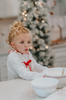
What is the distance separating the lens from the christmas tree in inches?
113

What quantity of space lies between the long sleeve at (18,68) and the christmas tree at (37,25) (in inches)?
63.8

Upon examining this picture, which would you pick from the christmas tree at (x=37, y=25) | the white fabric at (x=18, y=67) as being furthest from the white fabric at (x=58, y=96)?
the christmas tree at (x=37, y=25)

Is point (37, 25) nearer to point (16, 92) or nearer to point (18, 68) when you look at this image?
point (18, 68)

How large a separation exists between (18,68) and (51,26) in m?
3.39

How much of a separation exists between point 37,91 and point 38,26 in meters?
2.25

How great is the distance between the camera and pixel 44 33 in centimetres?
299

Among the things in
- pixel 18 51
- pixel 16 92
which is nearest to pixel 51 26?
pixel 18 51

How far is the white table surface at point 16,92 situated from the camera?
798 mm

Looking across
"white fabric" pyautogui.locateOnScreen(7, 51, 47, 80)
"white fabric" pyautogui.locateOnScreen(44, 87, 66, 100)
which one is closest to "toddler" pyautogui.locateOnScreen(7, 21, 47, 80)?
"white fabric" pyautogui.locateOnScreen(7, 51, 47, 80)

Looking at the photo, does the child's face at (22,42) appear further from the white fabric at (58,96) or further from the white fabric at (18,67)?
the white fabric at (58,96)

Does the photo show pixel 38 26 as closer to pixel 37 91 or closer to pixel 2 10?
pixel 2 10

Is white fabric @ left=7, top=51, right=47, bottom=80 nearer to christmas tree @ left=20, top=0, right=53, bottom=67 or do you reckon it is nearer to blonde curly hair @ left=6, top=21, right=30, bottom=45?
blonde curly hair @ left=6, top=21, right=30, bottom=45

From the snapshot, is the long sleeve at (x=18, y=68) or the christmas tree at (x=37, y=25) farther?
the christmas tree at (x=37, y=25)

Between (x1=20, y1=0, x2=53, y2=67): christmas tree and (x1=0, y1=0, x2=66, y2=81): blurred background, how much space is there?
16 cm
